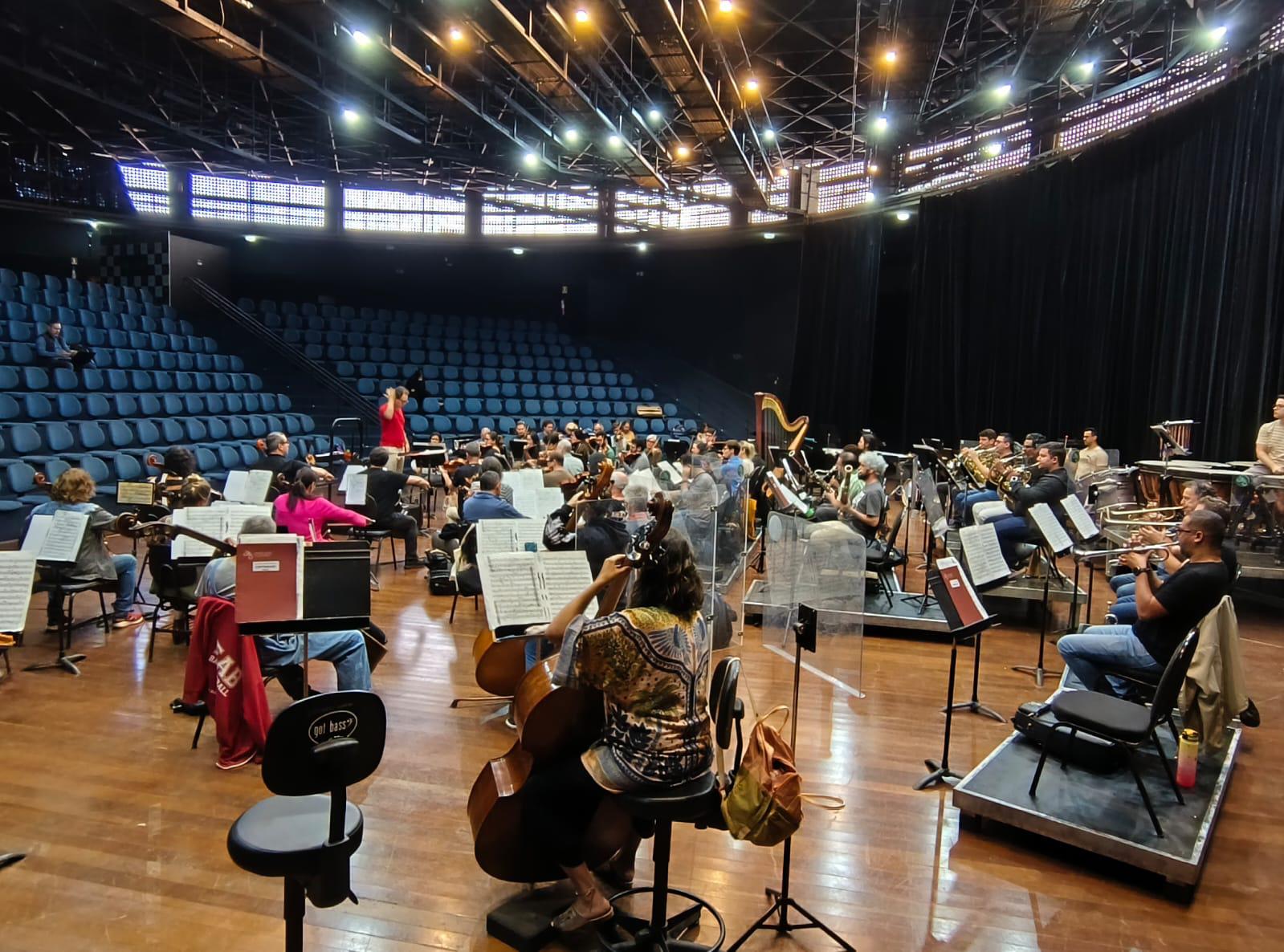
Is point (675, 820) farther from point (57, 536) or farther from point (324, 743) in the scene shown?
point (57, 536)

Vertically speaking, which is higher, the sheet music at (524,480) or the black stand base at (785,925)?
the sheet music at (524,480)

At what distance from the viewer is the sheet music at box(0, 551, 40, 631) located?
4035 mm

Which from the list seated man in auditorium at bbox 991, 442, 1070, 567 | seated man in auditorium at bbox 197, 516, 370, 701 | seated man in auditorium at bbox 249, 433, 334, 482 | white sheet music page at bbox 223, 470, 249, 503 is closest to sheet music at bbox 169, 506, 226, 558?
seated man in auditorium at bbox 197, 516, 370, 701

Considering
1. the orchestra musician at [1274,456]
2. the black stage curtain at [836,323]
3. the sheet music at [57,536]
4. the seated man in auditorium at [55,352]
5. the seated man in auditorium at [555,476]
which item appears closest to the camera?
the sheet music at [57,536]

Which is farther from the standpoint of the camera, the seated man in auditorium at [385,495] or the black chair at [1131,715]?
the seated man in auditorium at [385,495]

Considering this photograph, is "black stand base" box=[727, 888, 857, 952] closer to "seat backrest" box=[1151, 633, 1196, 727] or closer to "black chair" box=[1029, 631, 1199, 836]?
"black chair" box=[1029, 631, 1199, 836]

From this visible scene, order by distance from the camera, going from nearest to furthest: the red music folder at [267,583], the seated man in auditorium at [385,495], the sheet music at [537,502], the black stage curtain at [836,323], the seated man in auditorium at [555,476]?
1. the red music folder at [267,583]
2. the sheet music at [537,502]
3. the seated man in auditorium at [385,495]
4. the seated man in auditorium at [555,476]
5. the black stage curtain at [836,323]

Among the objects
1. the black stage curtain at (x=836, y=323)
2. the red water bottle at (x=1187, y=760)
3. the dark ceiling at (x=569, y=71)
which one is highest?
the dark ceiling at (x=569, y=71)

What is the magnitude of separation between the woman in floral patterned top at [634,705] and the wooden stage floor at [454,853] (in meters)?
0.51

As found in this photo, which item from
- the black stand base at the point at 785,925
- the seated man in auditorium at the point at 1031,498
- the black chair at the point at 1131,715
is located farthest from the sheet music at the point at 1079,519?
the black stand base at the point at 785,925

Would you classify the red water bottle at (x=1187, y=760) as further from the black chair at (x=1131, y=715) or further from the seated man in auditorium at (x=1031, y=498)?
the seated man in auditorium at (x=1031, y=498)

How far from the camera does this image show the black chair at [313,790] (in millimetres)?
1874

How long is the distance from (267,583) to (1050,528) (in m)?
4.43

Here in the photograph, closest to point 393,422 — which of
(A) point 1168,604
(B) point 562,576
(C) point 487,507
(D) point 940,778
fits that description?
(C) point 487,507
